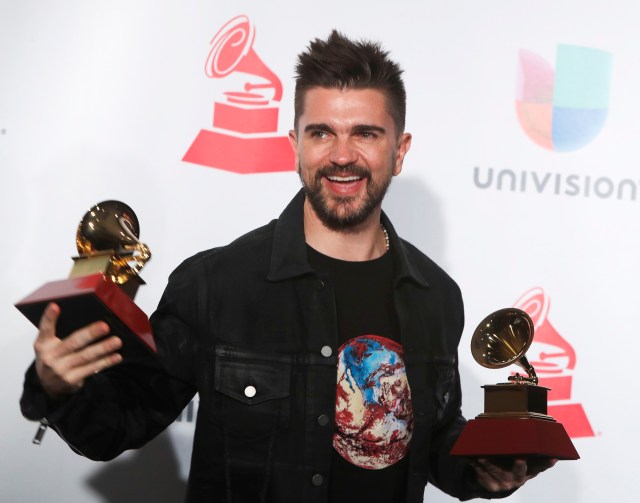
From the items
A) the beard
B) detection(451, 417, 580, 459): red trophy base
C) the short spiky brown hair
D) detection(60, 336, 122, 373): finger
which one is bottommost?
detection(451, 417, 580, 459): red trophy base

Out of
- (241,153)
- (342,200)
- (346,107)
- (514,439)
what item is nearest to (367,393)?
(514,439)

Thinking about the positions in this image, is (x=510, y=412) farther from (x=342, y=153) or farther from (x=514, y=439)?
(x=342, y=153)

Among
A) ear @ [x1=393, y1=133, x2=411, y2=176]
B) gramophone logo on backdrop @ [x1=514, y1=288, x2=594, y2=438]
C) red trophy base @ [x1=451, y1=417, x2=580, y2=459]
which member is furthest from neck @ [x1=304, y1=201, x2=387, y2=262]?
gramophone logo on backdrop @ [x1=514, y1=288, x2=594, y2=438]

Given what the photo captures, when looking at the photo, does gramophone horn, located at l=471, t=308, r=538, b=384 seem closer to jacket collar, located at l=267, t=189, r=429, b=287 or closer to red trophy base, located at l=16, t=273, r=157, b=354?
jacket collar, located at l=267, t=189, r=429, b=287

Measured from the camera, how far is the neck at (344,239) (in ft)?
8.14

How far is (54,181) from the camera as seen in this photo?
9.62 ft

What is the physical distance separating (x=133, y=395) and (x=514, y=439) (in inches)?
35.4

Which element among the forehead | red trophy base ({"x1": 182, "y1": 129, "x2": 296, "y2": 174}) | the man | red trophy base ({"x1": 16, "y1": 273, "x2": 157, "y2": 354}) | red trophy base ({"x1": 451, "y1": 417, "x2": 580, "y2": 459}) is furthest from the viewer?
red trophy base ({"x1": 182, "y1": 129, "x2": 296, "y2": 174})

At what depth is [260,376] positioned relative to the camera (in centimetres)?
235

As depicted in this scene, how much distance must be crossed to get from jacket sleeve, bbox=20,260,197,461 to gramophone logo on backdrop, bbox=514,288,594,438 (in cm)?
135

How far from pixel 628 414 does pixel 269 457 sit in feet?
5.03

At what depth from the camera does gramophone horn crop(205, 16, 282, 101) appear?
3.06m

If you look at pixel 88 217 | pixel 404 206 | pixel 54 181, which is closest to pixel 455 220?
pixel 404 206

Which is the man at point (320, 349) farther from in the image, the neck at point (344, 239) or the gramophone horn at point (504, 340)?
the gramophone horn at point (504, 340)
